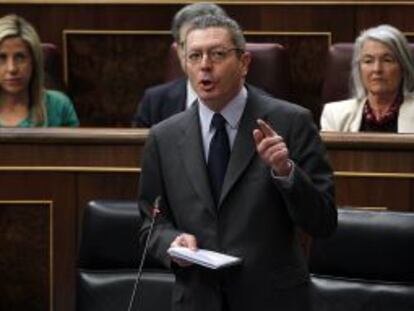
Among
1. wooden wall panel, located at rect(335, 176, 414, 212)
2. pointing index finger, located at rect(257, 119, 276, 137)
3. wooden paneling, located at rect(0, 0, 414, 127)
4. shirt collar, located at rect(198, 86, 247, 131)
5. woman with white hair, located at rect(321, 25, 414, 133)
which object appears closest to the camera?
pointing index finger, located at rect(257, 119, 276, 137)

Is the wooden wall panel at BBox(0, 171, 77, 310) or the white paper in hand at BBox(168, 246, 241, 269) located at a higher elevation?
the white paper in hand at BBox(168, 246, 241, 269)

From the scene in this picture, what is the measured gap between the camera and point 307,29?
7.38 ft

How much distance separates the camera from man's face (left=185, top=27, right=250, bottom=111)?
1.03 meters

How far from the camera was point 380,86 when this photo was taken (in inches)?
74.2

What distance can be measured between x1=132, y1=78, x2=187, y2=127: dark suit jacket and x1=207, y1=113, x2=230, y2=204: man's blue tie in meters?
0.92

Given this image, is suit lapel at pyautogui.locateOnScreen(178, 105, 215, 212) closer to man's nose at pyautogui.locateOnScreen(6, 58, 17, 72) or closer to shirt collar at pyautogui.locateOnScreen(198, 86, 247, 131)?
shirt collar at pyautogui.locateOnScreen(198, 86, 247, 131)

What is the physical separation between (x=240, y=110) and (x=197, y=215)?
0.38ft

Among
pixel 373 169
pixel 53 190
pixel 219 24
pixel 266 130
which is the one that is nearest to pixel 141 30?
pixel 53 190

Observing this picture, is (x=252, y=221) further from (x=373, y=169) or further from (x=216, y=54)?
(x=373, y=169)

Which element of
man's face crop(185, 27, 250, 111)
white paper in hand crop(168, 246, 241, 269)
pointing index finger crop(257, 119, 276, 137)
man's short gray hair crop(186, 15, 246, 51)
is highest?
man's short gray hair crop(186, 15, 246, 51)

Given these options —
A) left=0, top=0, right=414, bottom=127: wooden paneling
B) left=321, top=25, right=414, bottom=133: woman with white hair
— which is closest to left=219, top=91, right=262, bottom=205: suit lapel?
left=321, top=25, right=414, bottom=133: woman with white hair

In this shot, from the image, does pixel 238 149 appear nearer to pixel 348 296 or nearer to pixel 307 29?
pixel 348 296

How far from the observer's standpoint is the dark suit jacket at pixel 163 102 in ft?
6.45

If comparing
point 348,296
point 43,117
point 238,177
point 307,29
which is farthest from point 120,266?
point 307,29
